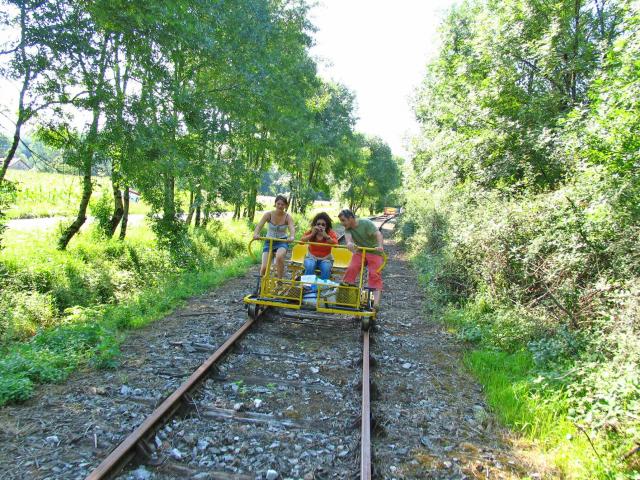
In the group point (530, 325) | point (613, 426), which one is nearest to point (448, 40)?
point (530, 325)

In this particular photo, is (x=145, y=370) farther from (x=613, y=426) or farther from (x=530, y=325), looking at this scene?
(x=530, y=325)

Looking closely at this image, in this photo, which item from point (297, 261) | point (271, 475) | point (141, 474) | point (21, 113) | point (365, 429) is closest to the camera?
point (141, 474)

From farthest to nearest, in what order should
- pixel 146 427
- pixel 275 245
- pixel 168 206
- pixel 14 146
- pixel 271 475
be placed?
pixel 168 206
pixel 14 146
pixel 275 245
pixel 146 427
pixel 271 475

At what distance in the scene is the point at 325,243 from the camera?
23.0ft

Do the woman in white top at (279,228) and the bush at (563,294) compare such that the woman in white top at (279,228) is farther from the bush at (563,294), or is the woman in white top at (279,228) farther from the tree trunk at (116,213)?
the tree trunk at (116,213)

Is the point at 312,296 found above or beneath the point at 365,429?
above

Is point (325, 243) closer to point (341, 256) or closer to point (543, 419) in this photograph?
point (341, 256)

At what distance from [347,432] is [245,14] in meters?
13.7

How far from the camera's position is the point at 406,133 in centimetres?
2898

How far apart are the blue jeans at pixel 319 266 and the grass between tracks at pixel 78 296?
2727 millimetres

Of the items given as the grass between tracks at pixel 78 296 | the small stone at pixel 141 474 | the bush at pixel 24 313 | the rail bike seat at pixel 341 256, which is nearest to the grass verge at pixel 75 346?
the grass between tracks at pixel 78 296

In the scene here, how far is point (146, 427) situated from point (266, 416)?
110cm

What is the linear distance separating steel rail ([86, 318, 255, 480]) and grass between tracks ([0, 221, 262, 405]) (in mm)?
1169

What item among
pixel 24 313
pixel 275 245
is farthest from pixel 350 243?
pixel 24 313
